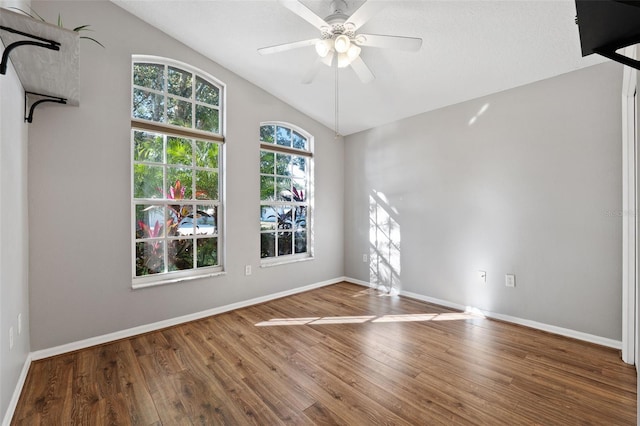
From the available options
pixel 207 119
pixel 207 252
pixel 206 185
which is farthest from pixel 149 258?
pixel 207 119

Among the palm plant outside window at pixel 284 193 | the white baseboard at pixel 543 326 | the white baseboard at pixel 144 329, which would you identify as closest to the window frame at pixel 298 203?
the palm plant outside window at pixel 284 193

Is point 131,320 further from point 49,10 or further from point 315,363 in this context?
point 49,10

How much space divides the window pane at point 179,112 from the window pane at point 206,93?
0.66 ft

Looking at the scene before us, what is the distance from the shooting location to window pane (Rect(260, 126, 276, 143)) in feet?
13.2

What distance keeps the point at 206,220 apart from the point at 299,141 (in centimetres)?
190

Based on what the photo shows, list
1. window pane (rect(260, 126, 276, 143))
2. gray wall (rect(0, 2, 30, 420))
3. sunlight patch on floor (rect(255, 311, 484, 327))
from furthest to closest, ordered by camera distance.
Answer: window pane (rect(260, 126, 276, 143))
sunlight patch on floor (rect(255, 311, 484, 327))
gray wall (rect(0, 2, 30, 420))

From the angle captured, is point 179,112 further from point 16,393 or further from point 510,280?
point 510,280

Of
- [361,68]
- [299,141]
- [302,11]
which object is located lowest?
[299,141]

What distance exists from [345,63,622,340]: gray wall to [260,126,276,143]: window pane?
160 cm

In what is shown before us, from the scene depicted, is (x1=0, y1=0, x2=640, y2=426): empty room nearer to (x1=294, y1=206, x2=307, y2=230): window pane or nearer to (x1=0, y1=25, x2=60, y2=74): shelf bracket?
(x1=0, y1=25, x2=60, y2=74): shelf bracket

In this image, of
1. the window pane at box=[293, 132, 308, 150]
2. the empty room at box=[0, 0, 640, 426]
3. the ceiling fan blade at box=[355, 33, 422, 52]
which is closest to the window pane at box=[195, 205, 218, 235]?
the empty room at box=[0, 0, 640, 426]

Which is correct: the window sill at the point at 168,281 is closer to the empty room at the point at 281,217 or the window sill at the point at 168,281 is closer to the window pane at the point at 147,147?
the empty room at the point at 281,217

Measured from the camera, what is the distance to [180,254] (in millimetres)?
3268

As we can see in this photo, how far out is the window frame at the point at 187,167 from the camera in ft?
9.56
